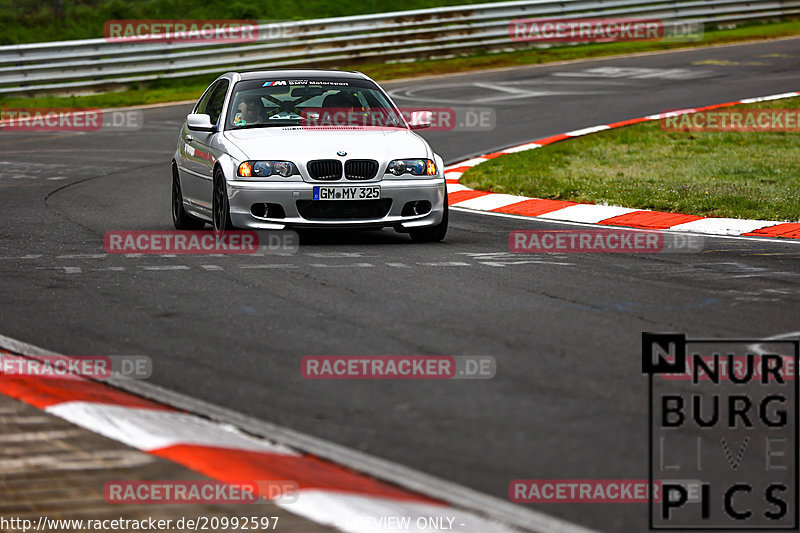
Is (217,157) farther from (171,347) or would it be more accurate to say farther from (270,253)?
(171,347)

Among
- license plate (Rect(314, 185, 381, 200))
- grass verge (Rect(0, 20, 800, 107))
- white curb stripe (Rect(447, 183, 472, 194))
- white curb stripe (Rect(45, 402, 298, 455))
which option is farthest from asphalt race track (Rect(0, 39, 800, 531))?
grass verge (Rect(0, 20, 800, 107))

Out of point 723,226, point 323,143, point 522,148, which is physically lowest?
point 723,226

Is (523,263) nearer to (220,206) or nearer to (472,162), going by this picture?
(220,206)

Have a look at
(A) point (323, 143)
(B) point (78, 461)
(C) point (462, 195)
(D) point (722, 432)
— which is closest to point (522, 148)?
(C) point (462, 195)

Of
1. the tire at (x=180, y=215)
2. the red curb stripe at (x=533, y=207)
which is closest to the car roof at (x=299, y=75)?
the tire at (x=180, y=215)

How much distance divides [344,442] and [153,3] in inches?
1277

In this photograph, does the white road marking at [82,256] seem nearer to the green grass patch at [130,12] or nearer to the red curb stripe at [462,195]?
the red curb stripe at [462,195]

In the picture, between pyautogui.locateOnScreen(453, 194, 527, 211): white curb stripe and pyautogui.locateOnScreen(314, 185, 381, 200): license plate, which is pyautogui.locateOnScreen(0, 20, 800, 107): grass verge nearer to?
pyautogui.locateOnScreen(453, 194, 527, 211): white curb stripe

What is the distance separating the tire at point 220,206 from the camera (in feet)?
34.9

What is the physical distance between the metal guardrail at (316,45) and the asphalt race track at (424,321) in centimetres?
1326

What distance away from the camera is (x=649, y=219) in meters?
12.8

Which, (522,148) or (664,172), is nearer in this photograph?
(664,172)

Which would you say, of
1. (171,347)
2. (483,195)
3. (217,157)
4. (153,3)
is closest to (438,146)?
(483,195)

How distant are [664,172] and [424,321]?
9.34 m
